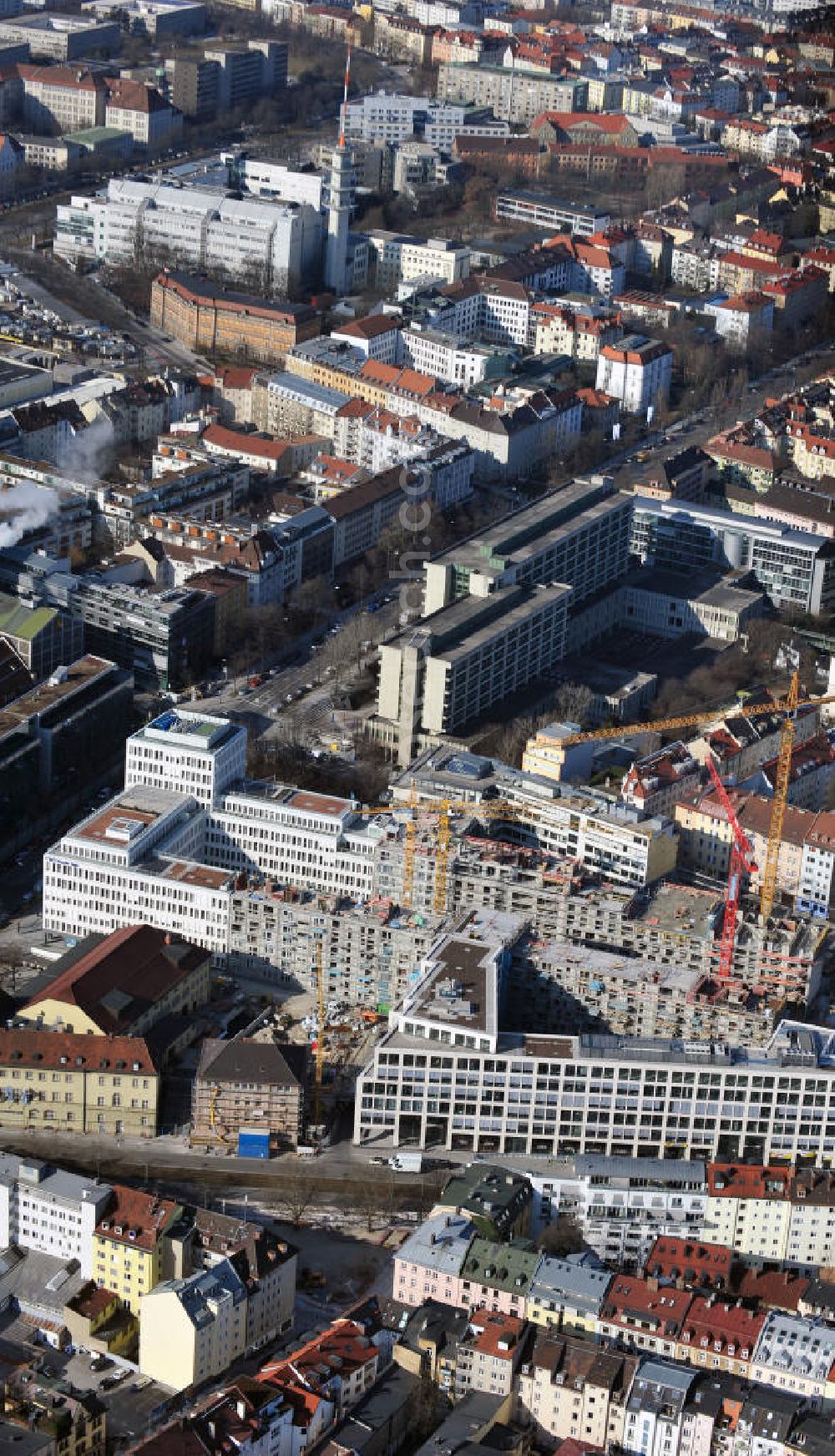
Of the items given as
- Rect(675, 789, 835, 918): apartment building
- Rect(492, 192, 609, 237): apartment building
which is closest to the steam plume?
Rect(675, 789, 835, 918): apartment building

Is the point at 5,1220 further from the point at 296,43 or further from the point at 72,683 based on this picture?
the point at 296,43

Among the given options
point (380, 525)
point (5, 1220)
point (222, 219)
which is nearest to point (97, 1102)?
point (5, 1220)

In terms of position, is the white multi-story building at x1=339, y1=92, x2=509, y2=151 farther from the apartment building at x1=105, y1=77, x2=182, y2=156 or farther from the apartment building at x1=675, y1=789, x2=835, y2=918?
the apartment building at x1=675, y1=789, x2=835, y2=918

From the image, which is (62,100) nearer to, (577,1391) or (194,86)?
(194,86)

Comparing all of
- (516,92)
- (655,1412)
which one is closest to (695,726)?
(655,1412)

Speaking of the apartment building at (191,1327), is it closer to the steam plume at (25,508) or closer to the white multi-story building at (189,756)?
the white multi-story building at (189,756)

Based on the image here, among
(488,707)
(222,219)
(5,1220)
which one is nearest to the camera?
(5,1220)
